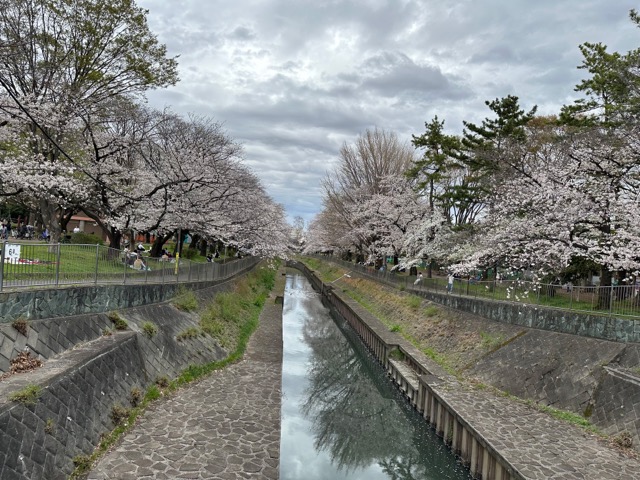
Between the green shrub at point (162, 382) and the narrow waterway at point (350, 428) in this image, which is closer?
the narrow waterway at point (350, 428)

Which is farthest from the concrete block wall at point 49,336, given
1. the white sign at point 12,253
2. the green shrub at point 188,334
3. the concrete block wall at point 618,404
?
the concrete block wall at point 618,404

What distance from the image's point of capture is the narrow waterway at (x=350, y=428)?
39.8 ft

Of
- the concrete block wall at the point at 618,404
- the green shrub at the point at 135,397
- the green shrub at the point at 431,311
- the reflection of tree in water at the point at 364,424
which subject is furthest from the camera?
the green shrub at the point at 431,311

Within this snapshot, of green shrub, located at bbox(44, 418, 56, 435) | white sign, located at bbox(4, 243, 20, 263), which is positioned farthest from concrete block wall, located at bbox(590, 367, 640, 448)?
white sign, located at bbox(4, 243, 20, 263)

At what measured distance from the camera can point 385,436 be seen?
14375 mm

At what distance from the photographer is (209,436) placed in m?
10.7

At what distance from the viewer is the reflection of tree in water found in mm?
12461

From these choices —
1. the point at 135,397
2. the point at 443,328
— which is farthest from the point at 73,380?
the point at 443,328

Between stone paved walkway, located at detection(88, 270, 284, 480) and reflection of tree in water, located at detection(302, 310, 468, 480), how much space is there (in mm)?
2282

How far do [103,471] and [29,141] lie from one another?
1802 cm

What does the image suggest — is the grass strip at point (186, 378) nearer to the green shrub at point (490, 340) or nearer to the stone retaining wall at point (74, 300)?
the stone retaining wall at point (74, 300)

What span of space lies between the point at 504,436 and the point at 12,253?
38.8 ft

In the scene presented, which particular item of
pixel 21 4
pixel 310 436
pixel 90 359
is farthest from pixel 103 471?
pixel 21 4

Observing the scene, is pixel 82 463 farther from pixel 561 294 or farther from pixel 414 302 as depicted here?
pixel 414 302
